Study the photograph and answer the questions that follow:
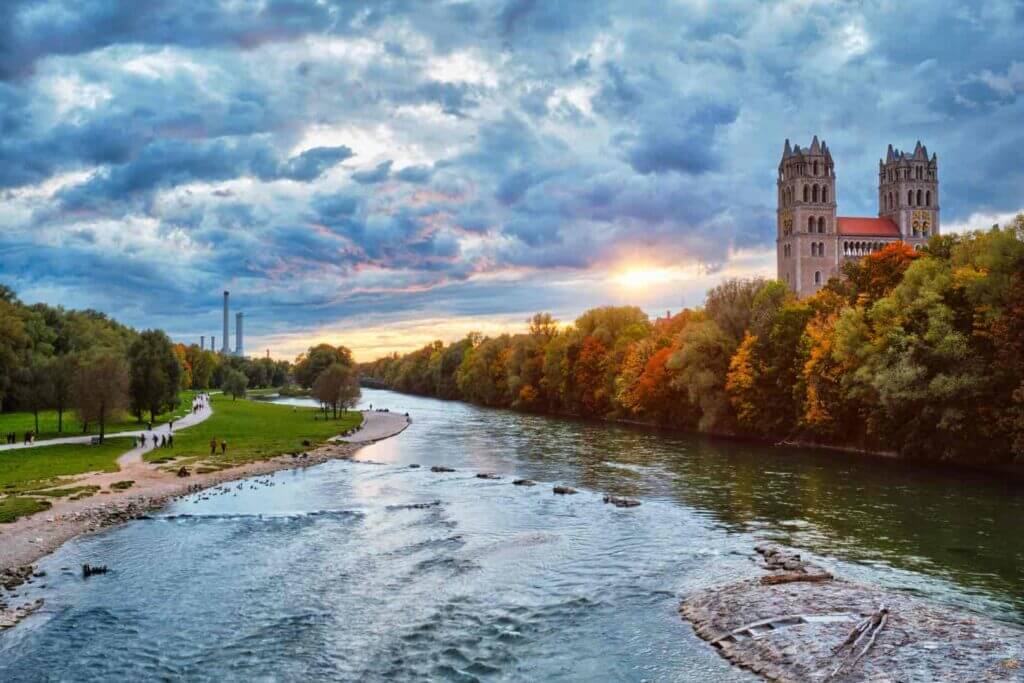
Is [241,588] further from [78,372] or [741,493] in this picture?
[78,372]

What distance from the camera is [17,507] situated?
4019 centimetres

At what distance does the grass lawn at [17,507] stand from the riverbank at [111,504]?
17.2 inches

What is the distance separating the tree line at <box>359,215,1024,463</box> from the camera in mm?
54094

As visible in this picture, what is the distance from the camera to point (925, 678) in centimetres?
1956

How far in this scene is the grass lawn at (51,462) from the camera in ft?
159

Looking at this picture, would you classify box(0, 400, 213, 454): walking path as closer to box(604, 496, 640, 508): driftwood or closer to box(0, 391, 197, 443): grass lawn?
box(0, 391, 197, 443): grass lawn

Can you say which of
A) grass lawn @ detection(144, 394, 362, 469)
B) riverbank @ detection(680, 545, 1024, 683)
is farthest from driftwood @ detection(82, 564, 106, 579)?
grass lawn @ detection(144, 394, 362, 469)

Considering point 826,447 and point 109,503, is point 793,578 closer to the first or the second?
point 109,503

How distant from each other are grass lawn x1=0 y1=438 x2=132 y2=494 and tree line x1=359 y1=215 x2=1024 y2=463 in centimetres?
5746

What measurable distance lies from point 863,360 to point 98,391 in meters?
65.4

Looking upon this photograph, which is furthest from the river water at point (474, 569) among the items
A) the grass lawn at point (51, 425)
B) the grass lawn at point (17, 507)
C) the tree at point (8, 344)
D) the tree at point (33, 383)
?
the tree at point (8, 344)

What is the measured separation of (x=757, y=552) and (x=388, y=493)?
24.9 metres

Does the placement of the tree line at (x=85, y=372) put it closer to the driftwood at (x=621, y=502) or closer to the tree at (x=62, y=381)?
the tree at (x=62, y=381)

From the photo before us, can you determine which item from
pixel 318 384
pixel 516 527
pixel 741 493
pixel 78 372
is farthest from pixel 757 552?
pixel 318 384
